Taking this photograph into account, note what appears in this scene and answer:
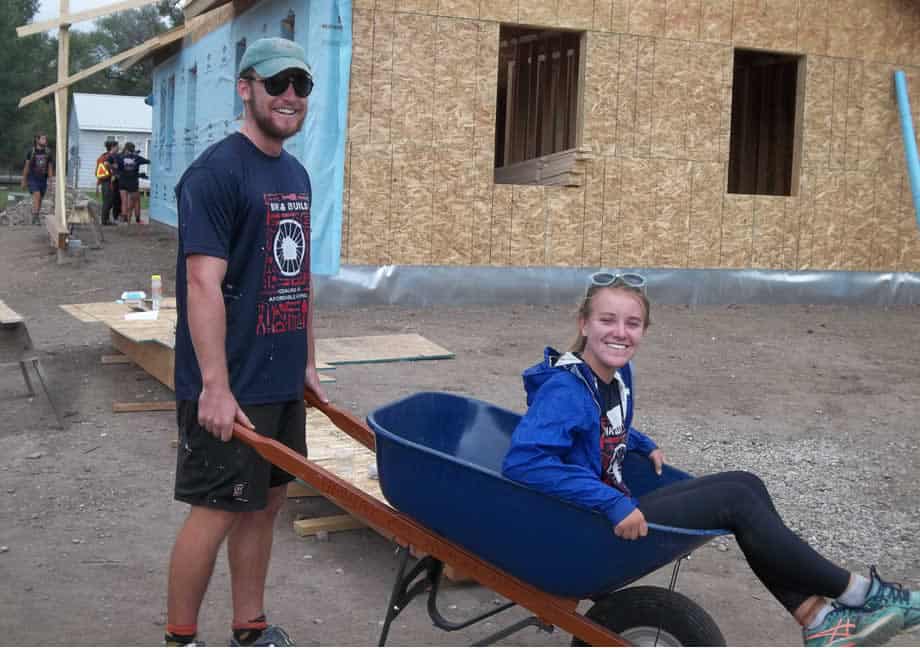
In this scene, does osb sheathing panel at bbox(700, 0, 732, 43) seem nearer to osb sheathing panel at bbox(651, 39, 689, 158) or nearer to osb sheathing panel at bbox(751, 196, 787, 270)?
osb sheathing panel at bbox(651, 39, 689, 158)

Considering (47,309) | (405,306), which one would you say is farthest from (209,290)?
(47,309)

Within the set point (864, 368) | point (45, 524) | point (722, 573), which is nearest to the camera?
point (722, 573)

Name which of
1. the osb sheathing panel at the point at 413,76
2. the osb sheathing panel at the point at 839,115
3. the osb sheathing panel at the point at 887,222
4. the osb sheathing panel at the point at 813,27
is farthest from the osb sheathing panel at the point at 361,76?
the osb sheathing panel at the point at 887,222

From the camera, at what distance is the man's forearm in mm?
3205

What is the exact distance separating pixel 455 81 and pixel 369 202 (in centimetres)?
164

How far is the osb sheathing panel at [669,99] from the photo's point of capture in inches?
507

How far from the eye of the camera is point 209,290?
10.5 ft

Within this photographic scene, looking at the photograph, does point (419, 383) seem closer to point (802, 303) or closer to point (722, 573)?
point (722, 573)

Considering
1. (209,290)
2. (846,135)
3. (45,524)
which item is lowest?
(45,524)

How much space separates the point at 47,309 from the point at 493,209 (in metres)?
5.08

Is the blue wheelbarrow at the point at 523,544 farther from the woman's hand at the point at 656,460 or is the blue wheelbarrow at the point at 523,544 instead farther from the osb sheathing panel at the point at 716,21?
the osb sheathing panel at the point at 716,21

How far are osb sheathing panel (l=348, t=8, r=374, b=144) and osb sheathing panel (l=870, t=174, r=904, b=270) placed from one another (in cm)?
665

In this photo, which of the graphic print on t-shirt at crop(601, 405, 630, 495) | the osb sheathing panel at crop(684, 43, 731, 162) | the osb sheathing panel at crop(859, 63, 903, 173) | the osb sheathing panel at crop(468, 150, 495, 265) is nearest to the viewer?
the graphic print on t-shirt at crop(601, 405, 630, 495)

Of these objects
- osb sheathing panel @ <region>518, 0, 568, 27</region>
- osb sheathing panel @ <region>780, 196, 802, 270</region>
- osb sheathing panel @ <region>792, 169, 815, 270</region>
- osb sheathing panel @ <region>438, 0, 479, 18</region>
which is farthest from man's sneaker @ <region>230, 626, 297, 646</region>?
osb sheathing panel @ <region>792, 169, 815, 270</region>
